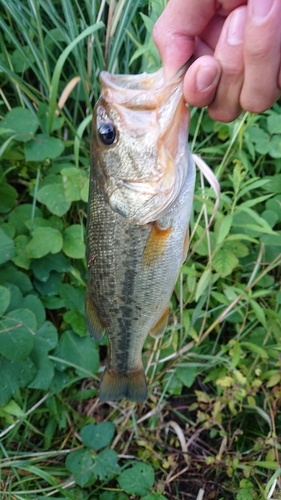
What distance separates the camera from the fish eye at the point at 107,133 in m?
1.30

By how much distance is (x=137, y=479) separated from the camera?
212cm


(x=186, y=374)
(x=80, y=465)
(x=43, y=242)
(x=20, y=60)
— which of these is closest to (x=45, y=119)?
(x=20, y=60)

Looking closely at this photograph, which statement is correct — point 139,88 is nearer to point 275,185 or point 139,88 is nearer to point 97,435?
point 275,185

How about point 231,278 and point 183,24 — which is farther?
point 231,278

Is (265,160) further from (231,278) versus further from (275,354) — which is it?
(275,354)

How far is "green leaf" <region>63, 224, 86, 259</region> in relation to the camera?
2.18 m

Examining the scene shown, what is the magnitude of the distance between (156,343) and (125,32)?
177cm

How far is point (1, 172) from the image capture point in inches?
88.8

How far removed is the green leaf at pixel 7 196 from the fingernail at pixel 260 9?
1.64m

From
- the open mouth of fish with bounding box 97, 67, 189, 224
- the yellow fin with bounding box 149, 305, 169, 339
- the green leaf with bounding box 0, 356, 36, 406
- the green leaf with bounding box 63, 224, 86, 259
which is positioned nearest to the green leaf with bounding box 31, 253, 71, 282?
the green leaf with bounding box 63, 224, 86, 259

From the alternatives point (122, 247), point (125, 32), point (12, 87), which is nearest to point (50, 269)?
point (122, 247)

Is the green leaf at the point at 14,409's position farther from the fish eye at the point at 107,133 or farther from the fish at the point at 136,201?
the fish eye at the point at 107,133

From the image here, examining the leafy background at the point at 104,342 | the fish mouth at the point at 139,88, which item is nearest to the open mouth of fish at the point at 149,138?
the fish mouth at the point at 139,88

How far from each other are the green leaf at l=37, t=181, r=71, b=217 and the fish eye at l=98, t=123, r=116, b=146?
2.89 feet
